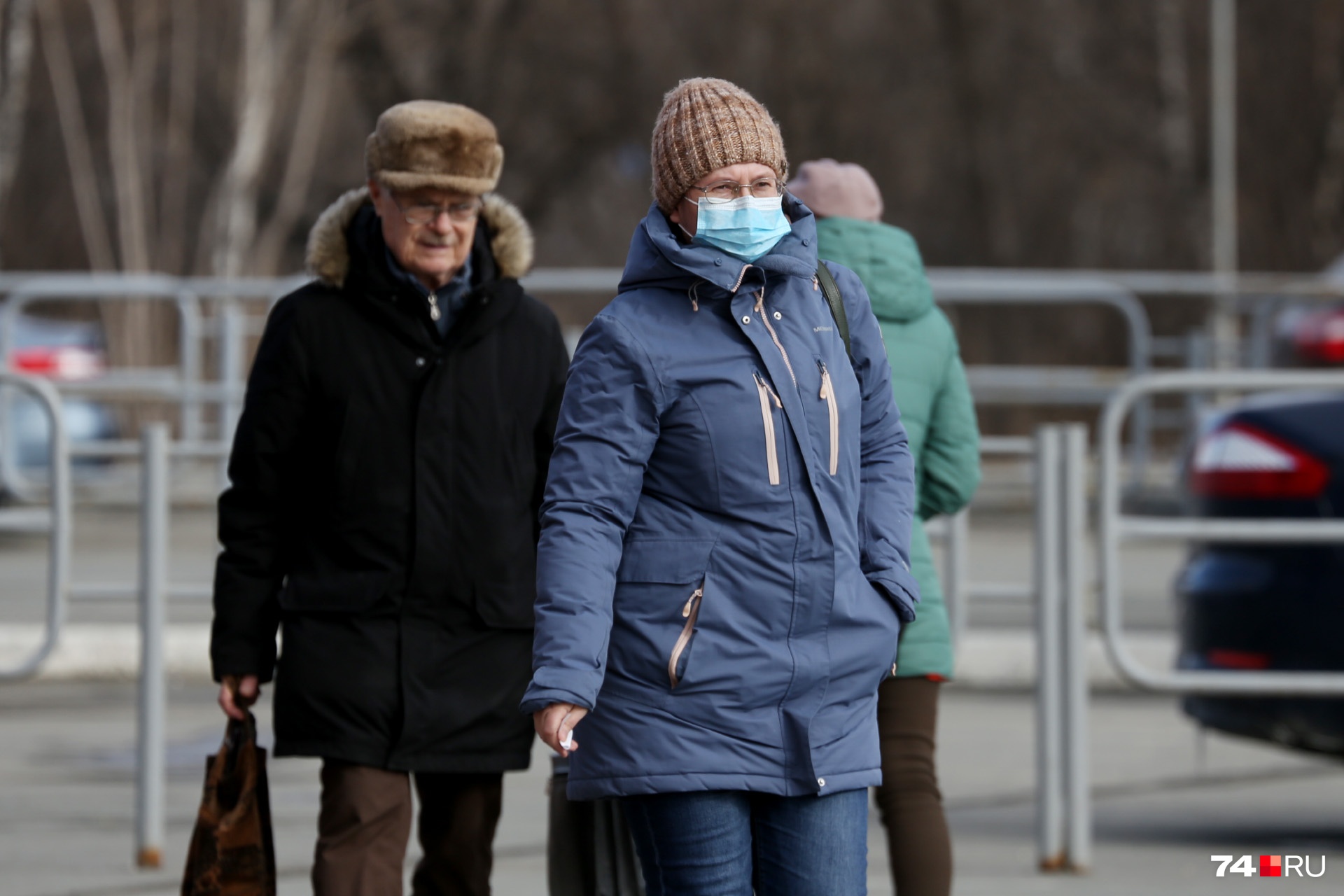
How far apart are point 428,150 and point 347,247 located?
233mm

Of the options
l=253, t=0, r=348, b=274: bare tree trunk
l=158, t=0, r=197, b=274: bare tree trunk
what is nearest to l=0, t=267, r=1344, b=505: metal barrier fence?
l=253, t=0, r=348, b=274: bare tree trunk

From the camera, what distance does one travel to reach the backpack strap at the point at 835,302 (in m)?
3.36

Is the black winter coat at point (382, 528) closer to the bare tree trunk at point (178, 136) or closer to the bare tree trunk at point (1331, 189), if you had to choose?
the bare tree trunk at point (178, 136)

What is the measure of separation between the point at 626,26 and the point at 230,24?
4586 mm

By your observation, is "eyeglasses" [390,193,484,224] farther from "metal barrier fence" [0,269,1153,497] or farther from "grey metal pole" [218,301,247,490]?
"grey metal pole" [218,301,247,490]

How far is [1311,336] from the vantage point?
11.3 meters

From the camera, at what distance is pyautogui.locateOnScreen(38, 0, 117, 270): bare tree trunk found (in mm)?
20766

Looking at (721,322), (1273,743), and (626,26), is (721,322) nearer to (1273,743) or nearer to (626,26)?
(1273,743)

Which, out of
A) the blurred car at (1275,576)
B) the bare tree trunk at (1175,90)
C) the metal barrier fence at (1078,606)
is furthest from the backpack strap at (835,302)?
the bare tree trunk at (1175,90)

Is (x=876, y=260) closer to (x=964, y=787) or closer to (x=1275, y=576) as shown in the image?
(x=1275, y=576)

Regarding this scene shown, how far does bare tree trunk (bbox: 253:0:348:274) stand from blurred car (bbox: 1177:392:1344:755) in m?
16.2

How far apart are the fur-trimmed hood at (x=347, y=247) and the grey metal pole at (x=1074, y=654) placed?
1.80 metres

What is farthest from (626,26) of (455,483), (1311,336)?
(455,483)

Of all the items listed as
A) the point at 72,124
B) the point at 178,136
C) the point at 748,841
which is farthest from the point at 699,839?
the point at 178,136
